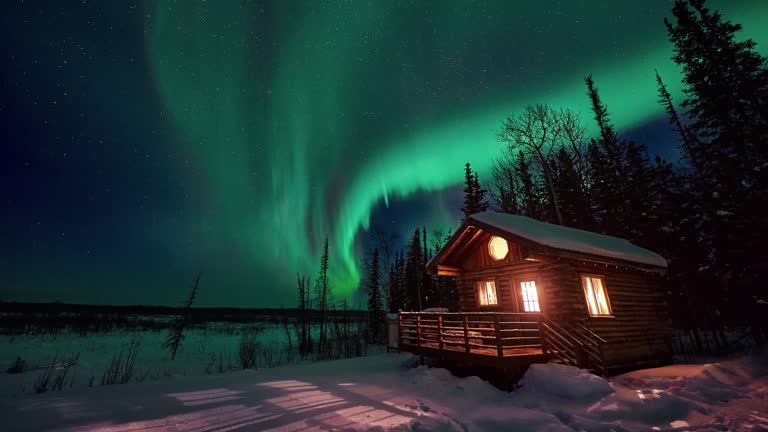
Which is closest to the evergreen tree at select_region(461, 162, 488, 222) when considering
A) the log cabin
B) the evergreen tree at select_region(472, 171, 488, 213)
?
the evergreen tree at select_region(472, 171, 488, 213)

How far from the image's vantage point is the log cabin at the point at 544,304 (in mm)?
10312

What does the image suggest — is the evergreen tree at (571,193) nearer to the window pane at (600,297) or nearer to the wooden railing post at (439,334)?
the window pane at (600,297)

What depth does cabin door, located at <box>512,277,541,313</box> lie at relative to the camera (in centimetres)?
1252

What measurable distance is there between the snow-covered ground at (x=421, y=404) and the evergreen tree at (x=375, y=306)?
2848 centimetres

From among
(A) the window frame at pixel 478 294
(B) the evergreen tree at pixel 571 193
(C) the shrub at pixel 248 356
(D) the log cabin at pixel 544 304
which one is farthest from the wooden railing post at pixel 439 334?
(B) the evergreen tree at pixel 571 193

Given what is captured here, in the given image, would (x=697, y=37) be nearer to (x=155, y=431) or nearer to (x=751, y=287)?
(x=751, y=287)

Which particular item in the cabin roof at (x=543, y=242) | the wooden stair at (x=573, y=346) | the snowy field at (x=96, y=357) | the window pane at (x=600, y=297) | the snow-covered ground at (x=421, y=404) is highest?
the cabin roof at (x=543, y=242)

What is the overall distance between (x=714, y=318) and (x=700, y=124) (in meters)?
13.3

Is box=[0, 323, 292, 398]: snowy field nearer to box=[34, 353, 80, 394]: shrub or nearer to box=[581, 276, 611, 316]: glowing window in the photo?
box=[34, 353, 80, 394]: shrub

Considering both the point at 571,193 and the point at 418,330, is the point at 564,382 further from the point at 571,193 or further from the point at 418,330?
the point at 571,193

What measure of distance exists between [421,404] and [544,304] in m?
6.51

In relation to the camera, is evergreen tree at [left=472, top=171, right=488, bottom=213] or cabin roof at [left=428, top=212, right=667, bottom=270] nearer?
cabin roof at [left=428, top=212, right=667, bottom=270]

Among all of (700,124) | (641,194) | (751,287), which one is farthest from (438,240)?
(751,287)

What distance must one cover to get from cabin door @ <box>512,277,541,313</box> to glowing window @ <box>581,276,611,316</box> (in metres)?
1.80
